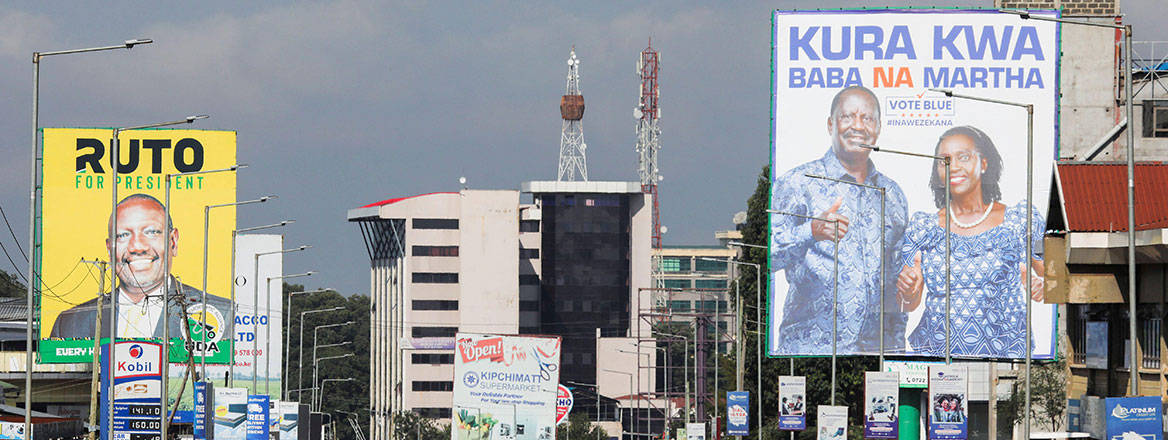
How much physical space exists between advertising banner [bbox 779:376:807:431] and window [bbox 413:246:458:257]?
11464cm

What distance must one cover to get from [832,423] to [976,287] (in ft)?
42.0

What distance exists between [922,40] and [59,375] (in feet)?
167

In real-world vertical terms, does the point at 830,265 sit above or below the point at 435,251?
below

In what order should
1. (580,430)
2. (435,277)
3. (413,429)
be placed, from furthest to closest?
(435,277) < (413,429) < (580,430)

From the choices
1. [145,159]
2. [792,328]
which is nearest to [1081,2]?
[792,328]

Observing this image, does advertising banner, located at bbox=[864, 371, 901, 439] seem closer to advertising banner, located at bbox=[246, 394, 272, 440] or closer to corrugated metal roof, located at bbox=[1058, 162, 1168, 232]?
corrugated metal roof, located at bbox=[1058, 162, 1168, 232]

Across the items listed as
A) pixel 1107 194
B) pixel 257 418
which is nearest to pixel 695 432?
pixel 257 418

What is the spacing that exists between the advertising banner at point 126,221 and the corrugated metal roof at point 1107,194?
130 ft

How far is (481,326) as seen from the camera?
169m

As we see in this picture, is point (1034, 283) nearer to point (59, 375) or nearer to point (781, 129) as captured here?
point (781, 129)

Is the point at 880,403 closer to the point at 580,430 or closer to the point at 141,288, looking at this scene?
the point at 141,288

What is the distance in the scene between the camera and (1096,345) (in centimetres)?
4381

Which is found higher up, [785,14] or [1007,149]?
[785,14]

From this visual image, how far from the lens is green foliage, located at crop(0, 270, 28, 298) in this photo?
15584cm
